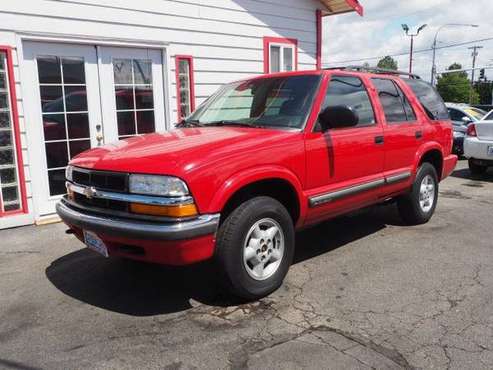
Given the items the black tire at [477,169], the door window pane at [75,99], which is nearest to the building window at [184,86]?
the door window pane at [75,99]

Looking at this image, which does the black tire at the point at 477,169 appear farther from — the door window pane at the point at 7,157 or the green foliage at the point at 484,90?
the green foliage at the point at 484,90

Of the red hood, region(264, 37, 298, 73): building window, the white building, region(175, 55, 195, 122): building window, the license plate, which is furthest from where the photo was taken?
region(264, 37, 298, 73): building window

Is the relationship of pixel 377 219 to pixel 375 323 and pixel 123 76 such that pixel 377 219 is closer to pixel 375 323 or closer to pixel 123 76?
pixel 375 323

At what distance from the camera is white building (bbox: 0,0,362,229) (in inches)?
242

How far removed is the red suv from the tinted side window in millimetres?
16

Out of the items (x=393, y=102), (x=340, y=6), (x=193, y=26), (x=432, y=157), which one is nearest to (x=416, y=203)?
(x=432, y=157)

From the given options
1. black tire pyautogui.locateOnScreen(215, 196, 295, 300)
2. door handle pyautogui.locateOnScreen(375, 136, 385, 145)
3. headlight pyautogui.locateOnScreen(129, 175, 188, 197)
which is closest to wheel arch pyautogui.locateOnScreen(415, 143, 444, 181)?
door handle pyautogui.locateOnScreen(375, 136, 385, 145)

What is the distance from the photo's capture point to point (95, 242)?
3639 millimetres

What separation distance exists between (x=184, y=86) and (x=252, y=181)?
4.79 m

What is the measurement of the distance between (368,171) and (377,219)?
1.76 metres

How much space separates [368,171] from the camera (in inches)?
189

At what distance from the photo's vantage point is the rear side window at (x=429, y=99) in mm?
5855

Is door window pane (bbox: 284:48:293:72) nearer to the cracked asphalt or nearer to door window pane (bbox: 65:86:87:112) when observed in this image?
door window pane (bbox: 65:86:87:112)

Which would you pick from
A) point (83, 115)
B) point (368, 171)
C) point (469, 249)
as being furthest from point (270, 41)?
point (469, 249)
